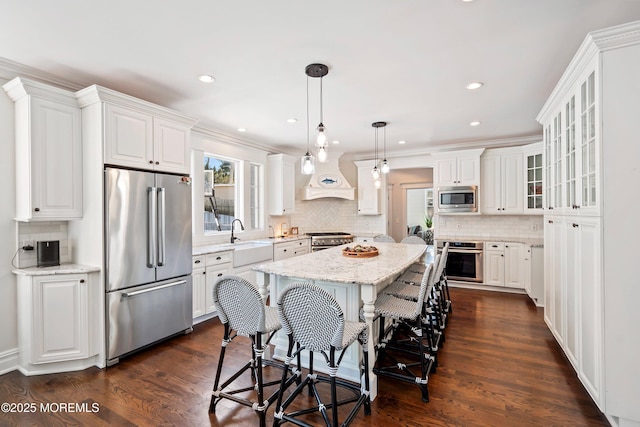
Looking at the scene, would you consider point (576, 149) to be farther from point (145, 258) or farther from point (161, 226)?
point (145, 258)

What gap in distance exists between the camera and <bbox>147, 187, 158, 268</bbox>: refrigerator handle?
3.17 metres

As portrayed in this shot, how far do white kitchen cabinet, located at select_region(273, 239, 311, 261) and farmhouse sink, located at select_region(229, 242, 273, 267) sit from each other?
0.14m

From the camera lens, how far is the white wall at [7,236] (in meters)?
2.70

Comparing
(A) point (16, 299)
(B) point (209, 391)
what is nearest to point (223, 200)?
(A) point (16, 299)

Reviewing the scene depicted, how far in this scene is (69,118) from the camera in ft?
9.52

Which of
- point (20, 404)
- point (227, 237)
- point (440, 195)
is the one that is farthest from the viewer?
point (440, 195)

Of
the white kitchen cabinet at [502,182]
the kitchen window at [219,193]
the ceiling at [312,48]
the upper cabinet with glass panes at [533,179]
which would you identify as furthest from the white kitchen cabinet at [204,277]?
the upper cabinet with glass panes at [533,179]

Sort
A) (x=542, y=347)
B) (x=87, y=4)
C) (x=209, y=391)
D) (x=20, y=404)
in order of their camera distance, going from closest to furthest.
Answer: (x=87, y=4), (x=20, y=404), (x=209, y=391), (x=542, y=347)

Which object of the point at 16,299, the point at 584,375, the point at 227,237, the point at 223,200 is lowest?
the point at 584,375

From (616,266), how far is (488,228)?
415 cm

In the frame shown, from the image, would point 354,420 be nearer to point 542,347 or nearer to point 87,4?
point 542,347

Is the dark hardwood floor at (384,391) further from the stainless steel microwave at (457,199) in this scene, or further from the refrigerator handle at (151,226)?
the stainless steel microwave at (457,199)

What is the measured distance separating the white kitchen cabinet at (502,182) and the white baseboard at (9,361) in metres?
6.47

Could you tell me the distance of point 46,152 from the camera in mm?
2766
